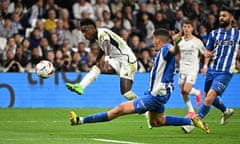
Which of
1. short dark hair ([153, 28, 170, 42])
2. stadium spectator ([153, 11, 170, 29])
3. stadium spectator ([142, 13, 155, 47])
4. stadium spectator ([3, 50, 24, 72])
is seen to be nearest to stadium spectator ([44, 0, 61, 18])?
stadium spectator ([3, 50, 24, 72])

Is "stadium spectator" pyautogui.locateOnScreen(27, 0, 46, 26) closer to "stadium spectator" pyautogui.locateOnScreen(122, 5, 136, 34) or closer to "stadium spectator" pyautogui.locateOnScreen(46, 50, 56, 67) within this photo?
"stadium spectator" pyautogui.locateOnScreen(46, 50, 56, 67)

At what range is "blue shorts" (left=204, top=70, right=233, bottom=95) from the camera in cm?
1347

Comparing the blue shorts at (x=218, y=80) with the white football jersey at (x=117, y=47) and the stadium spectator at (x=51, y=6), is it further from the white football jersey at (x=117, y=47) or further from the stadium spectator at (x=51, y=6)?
the stadium spectator at (x=51, y=6)

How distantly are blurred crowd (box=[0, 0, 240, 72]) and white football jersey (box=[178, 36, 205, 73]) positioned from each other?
14.3 ft

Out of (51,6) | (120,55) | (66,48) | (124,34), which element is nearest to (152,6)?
(124,34)

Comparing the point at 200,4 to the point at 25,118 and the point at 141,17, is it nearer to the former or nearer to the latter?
the point at 141,17

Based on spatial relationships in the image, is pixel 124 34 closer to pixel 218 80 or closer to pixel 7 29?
pixel 7 29

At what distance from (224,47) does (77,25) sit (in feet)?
35.6

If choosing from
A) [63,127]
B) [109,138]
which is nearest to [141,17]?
[63,127]

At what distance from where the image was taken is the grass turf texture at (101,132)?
11641mm

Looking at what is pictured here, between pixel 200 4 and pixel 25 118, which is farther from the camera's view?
pixel 200 4

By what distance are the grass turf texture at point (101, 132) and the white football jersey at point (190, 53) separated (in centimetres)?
137

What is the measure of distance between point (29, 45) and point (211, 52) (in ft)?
32.7

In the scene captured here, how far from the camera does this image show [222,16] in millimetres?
13516
